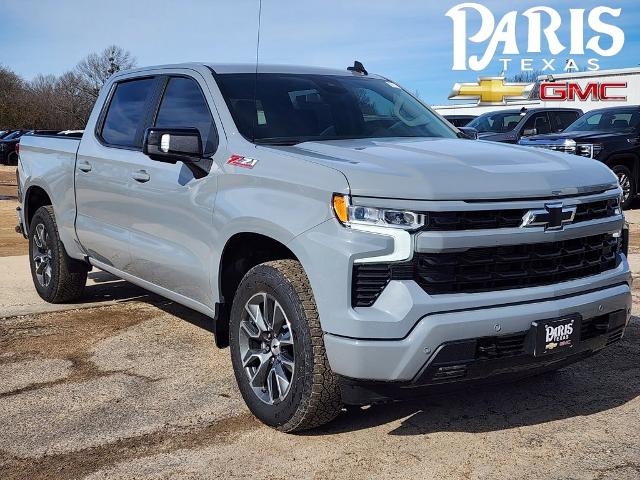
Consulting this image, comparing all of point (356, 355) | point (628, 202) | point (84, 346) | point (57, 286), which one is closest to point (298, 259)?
point (356, 355)

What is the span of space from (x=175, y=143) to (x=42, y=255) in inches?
122

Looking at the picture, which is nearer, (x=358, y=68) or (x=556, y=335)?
(x=556, y=335)

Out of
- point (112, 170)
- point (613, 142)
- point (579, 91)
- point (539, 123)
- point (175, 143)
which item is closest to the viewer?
point (175, 143)

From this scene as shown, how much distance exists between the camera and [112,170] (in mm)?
5465

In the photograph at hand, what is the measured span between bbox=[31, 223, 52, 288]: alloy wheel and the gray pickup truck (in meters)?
1.80

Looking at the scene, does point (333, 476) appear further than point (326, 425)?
Result: No

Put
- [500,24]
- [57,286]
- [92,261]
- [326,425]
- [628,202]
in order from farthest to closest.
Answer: [500,24] < [628,202] < [57,286] < [92,261] < [326,425]

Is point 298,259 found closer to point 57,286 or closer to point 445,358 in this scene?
point 445,358

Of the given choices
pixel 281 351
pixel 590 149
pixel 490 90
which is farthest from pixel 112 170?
pixel 490 90

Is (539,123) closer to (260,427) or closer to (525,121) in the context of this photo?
(525,121)

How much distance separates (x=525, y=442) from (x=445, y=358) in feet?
2.51

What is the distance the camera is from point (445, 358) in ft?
11.2

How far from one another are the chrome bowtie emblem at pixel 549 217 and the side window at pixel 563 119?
49.4 ft

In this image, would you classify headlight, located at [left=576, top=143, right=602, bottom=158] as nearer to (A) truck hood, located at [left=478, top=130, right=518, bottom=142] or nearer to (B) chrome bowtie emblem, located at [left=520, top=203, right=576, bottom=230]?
(A) truck hood, located at [left=478, top=130, right=518, bottom=142]
